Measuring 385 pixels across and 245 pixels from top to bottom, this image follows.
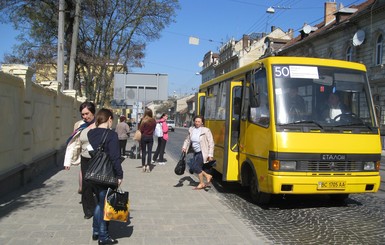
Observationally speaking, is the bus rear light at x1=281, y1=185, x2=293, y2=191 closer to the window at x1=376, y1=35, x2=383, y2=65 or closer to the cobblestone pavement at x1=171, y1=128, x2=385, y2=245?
the cobblestone pavement at x1=171, y1=128, x2=385, y2=245

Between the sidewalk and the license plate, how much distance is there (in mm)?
1560

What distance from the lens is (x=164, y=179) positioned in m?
11.0

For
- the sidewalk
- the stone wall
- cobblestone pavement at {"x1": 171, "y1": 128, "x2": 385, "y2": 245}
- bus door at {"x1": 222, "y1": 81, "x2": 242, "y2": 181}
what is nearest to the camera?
the sidewalk

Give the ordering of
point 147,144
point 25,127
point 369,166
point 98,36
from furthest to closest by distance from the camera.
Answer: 1. point 98,36
2. point 147,144
3. point 25,127
4. point 369,166

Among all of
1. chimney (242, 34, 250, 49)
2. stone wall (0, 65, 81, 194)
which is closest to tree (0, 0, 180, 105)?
stone wall (0, 65, 81, 194)

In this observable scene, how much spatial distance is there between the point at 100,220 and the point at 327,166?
3977 millimetres

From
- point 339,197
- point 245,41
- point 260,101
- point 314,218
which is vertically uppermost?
point 245,41

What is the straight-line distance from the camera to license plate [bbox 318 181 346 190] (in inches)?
276

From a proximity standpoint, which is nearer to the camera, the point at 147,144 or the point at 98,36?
the point at 147,144

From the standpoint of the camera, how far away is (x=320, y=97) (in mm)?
7383

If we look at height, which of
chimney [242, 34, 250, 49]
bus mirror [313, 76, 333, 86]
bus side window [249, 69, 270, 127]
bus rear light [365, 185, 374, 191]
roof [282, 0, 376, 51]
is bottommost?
bus rear light [365, 185, 374, 191]

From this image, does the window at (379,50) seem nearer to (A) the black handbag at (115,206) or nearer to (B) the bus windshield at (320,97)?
(B) the bus windshield at (320,97)

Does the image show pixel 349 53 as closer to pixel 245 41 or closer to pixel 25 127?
pixel 25 127

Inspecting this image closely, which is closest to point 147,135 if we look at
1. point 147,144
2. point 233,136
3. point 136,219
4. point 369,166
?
point 147,144
